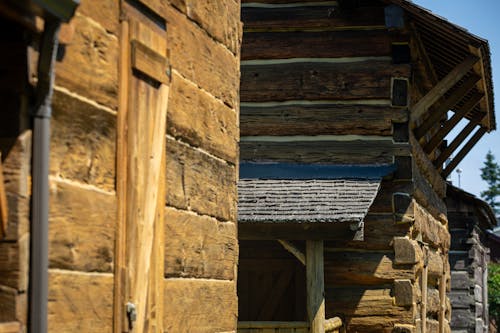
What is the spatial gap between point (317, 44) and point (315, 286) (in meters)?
3.38

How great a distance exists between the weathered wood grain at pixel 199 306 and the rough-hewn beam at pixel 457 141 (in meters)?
10.6

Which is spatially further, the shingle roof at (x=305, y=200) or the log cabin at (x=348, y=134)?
the log cabin at (x=348, y=134)

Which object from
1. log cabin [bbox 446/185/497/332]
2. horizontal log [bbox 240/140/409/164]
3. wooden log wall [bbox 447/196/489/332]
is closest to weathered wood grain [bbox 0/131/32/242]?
horizontal log [bbox 240/140/409/164]

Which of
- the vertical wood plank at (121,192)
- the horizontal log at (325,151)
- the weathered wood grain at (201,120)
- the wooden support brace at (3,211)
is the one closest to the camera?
the wooden support brace at (3,211)

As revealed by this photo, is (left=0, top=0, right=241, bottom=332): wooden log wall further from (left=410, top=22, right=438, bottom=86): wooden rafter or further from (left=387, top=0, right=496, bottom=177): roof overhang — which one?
(left=410, top=22, right=438, bottom=86): wooden rafter

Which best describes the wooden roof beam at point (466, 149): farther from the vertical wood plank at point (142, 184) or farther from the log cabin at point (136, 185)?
the vertical wood plank at point (142, 184)

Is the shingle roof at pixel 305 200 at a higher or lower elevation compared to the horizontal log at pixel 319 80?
lower

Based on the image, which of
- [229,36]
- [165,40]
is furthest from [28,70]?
[229,36]

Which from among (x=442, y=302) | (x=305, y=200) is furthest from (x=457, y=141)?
(x=305, y=200)

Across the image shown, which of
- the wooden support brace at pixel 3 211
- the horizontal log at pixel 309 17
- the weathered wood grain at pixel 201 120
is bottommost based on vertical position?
the wooden support brace at pixel 3 211

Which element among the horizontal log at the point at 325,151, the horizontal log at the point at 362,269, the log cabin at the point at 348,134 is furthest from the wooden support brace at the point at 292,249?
the horizontal log at the point at 325,151

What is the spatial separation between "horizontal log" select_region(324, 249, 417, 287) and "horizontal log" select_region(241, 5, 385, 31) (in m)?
3.02

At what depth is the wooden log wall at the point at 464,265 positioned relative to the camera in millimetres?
20094

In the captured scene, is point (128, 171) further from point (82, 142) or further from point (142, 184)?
point (82, 142)
